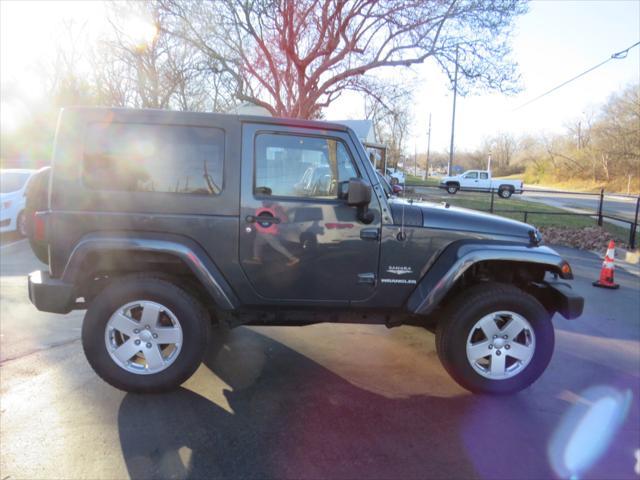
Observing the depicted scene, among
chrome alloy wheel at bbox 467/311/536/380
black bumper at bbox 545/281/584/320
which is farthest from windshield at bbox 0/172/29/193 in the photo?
black bumper at bbox 545/281/584/320

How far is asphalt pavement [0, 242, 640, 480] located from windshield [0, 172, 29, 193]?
7024 millimetres

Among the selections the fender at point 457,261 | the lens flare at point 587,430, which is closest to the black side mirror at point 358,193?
the fender at point 457,261

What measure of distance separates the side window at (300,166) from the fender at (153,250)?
0.67 metres

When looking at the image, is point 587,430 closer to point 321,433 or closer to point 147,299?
point 321,433

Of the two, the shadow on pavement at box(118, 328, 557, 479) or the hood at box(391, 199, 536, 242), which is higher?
the hood at box(391, 199, 536, 242)

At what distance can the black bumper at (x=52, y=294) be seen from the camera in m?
3.33

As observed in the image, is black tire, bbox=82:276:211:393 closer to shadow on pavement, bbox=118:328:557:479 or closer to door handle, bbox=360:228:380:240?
shadow on pavement, bbox=118:328:557:479

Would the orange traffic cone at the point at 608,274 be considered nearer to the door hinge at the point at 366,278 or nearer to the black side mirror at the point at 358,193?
the door hinge at the point at 366,278

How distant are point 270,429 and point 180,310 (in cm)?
110

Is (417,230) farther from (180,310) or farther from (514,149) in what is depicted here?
(514,149)

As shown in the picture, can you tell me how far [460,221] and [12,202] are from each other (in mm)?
10121

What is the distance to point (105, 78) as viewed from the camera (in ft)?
104

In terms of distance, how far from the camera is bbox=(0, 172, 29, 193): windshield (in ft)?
33.4

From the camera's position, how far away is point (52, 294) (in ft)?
11.0
